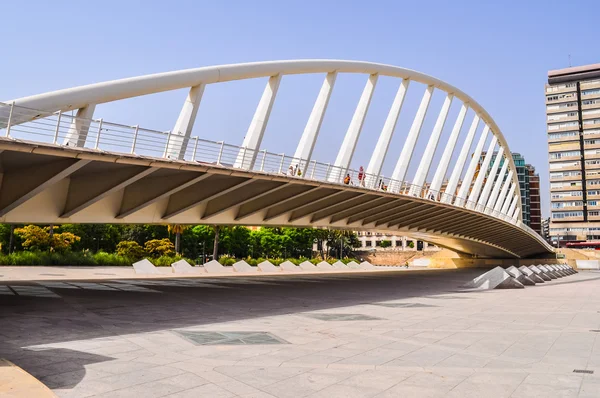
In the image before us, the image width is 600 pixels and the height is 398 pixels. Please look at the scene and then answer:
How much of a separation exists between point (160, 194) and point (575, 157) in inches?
4940

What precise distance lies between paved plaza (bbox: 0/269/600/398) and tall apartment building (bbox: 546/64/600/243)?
11453 centimetres

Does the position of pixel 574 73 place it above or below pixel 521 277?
above

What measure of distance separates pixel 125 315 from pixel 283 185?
28.9ft

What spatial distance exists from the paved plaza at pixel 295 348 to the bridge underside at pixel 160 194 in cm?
352

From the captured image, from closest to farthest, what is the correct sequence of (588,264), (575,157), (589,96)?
(588,264), (575,157), (589,96)

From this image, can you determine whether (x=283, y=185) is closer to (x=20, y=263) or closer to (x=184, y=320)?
(x=184, y=320)

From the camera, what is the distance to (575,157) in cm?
11675

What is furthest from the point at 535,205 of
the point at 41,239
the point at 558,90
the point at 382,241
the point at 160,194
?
Result: the point at 160,194

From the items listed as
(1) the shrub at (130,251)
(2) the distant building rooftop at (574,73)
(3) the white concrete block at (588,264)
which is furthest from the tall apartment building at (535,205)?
(1) the shrub at (130,251)

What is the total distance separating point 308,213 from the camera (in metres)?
27.2

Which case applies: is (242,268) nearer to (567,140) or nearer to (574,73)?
(567,140)

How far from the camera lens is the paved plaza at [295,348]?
20.7 ft

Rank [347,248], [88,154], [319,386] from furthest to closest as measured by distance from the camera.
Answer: [347,248] < [88,154] < [319,386]

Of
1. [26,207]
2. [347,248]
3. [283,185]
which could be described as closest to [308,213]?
[283,185]
